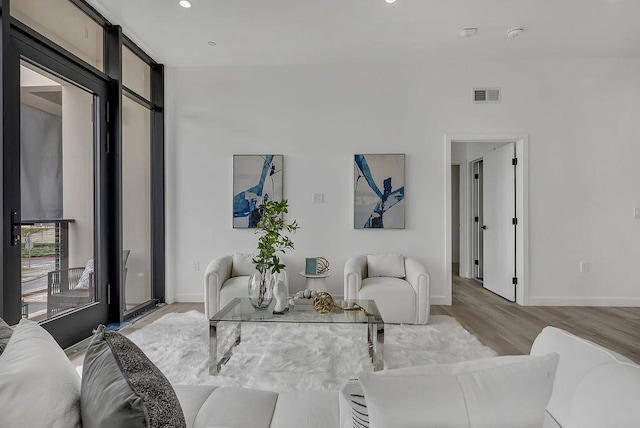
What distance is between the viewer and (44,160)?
2.68 meters

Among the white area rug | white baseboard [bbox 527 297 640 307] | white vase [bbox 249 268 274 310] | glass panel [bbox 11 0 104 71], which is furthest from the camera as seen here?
white baseboard [bbox 527 297 640 307]

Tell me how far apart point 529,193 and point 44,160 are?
16.5 feet

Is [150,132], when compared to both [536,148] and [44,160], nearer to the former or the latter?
[44,160]

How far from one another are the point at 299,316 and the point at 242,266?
1671 mm

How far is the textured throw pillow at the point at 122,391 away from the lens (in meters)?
0.63

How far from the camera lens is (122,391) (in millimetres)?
671

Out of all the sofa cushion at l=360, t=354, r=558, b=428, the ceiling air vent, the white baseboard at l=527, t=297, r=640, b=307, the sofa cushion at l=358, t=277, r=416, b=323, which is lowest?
the white baseboard at l=527, t=297, r=640, b=307

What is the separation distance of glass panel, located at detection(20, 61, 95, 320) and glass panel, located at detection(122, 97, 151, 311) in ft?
1.51

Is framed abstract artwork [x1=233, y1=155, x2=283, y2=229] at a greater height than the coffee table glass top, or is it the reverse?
framed abstract artwork [x1=233, y1=155, x2=283, y2=229]

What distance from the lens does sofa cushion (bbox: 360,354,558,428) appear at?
2.20 ft

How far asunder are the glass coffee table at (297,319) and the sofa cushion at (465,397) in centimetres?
160

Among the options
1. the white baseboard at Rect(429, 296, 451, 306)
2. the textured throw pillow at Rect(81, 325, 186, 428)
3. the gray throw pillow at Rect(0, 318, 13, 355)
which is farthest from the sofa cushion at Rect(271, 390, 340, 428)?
the white baseboard at Rect(429, 296, 451, 306)

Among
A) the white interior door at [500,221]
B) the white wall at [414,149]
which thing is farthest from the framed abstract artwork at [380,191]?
the white interior door at [500,221]

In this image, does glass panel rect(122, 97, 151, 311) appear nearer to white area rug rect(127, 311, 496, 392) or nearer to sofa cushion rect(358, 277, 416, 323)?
white area rug rect(127, 311, 496, 392)
